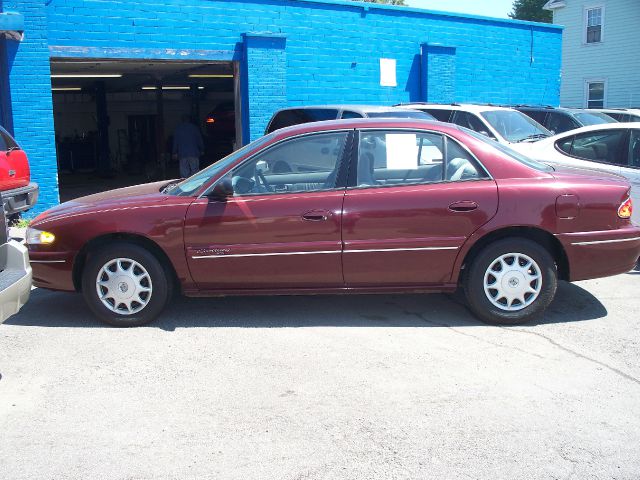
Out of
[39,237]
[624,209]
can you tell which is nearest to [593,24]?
[624,209]

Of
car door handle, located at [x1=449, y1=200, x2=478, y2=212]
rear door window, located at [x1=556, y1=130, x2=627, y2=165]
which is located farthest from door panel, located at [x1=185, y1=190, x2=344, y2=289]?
rear door window, located at [x1=556, y1=130, x2=627, y2=165]

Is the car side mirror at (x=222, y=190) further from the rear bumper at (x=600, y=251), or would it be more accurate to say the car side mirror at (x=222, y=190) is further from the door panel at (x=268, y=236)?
the rear bumper at (x=600, y=251)

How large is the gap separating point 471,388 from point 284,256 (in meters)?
1.91

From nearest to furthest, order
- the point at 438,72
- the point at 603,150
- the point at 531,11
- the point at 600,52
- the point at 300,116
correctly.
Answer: the point at 603,150 → the point at 300,116 → the point at 438,72 → the point at 600,52 → the point at 531,11

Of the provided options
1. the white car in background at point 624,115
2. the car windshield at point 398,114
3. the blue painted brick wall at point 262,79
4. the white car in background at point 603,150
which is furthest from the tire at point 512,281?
the white car in background at point 624,115

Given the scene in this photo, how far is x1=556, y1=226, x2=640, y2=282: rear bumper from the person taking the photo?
5691mm

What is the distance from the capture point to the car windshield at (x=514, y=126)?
11539mm

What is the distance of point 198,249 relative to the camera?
5695 mm

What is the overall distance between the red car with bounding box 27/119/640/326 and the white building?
2479 cm

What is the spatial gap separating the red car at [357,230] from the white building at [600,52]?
81.3 feet

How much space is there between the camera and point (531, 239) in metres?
5.77

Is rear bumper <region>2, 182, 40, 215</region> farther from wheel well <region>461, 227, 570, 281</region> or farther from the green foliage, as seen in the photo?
the green foliage

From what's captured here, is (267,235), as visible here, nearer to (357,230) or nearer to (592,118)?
(357,230)

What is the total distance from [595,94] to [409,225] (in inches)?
1053
